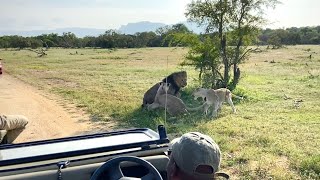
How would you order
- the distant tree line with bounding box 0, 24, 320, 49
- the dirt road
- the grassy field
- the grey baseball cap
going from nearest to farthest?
the grey baseball cap < the grassy field < the dirt road < the distant tree line with bounding box 0, 24, 320, 49

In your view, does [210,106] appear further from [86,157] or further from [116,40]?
[116,40]

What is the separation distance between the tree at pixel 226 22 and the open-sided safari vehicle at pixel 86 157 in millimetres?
10409

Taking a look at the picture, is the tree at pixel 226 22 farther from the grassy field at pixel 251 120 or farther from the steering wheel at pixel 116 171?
the steering wheel at pixel 116 171

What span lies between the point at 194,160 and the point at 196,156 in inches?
0.9

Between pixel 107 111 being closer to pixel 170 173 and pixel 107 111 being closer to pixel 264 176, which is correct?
pixel 264 176

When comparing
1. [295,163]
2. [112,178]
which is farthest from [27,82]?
[112,178]

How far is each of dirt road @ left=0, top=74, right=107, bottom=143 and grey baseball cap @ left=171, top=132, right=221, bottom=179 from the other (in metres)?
5.99

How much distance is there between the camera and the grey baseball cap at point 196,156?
2.30m

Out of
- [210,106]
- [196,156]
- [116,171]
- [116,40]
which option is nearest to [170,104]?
[210,106]

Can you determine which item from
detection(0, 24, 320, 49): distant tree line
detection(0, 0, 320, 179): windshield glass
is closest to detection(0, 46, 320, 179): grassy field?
detection(0, 0, 320, 179): windshield glass

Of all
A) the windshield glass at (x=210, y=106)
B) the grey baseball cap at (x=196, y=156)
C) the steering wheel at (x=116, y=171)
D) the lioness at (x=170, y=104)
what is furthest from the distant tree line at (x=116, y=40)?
the grey baseball cap at (x=196, y=156)

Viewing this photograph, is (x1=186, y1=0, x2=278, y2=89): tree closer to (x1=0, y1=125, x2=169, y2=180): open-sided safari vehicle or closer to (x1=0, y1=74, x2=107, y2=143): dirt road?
(x1=0, y1=74, x2=107, y2=143): dirt road

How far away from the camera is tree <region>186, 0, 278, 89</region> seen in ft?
44.5

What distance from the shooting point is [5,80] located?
19.0 meters
